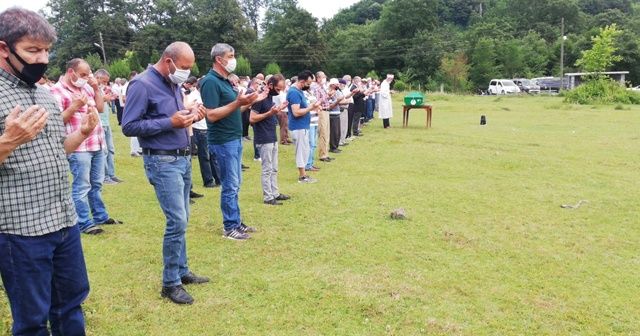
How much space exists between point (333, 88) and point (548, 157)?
5.30 metres

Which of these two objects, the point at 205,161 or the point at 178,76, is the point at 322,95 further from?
the point at 178,76

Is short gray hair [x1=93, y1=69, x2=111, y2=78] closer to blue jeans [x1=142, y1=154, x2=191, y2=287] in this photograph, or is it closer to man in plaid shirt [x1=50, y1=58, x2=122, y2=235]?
man in plaid shirt [x1=50, y1=58, x2=122, y2=235]

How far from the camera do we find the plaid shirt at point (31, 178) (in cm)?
232

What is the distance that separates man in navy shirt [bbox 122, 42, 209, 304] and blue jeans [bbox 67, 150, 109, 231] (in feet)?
6.01

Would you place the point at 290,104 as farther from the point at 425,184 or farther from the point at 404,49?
the point at 404,49

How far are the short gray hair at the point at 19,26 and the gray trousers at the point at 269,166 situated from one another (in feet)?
14.5

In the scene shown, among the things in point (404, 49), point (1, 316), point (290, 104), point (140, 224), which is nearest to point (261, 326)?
point (1, 316)

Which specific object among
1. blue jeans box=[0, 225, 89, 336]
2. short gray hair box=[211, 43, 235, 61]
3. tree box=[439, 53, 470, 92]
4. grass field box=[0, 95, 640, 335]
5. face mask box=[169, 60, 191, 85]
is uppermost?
tree box=[439, 53, 470, 92]

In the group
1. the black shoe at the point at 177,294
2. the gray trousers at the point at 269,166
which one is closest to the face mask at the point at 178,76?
the black shoe at the point at 177,294

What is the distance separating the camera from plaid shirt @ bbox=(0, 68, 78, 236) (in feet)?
7.63

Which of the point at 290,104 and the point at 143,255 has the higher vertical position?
the point at 290,104

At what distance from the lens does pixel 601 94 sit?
94.8ft

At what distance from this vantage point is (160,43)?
63219mm

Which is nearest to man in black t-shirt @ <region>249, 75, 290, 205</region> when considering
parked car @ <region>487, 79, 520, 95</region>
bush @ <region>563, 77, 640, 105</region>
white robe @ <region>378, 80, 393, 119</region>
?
white robe @ <region>378, 80, 393, 119</region>
